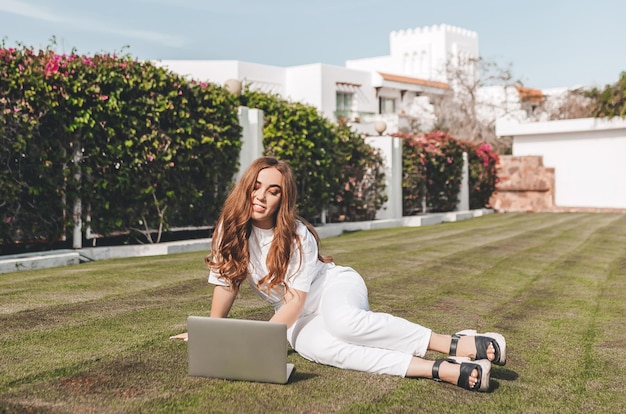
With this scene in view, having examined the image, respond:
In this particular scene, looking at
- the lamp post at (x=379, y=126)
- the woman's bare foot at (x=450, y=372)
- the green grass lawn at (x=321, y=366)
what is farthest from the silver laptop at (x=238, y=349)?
the lamp post at (x=379, y=126)

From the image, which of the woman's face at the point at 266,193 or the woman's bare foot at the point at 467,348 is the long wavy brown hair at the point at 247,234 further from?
the woman's bare foot at the point at 467,348

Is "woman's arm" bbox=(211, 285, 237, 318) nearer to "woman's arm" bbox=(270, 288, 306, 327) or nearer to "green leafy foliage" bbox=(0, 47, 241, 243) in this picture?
"woman's arm" bbox=(270, 288, 306, 327)

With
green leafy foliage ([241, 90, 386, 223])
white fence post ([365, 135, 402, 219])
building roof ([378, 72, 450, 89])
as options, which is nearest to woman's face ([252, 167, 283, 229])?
green leafy foliage ([241, 90, 386, 223])

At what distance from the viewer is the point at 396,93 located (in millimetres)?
57500

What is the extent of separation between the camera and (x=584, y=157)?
84.9 ft

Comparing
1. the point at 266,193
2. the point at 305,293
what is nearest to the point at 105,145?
the point at 266,193

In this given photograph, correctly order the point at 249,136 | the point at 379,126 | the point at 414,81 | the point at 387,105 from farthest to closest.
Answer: the point at 414,81 < the point at 387,105 < the point at 379,126 < the point at 249,136

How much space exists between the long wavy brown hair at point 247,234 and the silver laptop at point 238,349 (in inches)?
18.2

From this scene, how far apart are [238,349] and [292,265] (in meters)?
0.60

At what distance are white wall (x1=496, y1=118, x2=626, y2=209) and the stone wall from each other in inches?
29.2

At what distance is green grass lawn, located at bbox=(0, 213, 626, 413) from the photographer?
321 centimetres

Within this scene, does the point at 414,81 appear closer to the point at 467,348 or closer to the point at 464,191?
the point at 464,191

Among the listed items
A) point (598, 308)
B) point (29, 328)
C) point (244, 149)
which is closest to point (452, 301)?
point (598, 308)

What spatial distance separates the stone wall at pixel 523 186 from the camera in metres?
25.8
